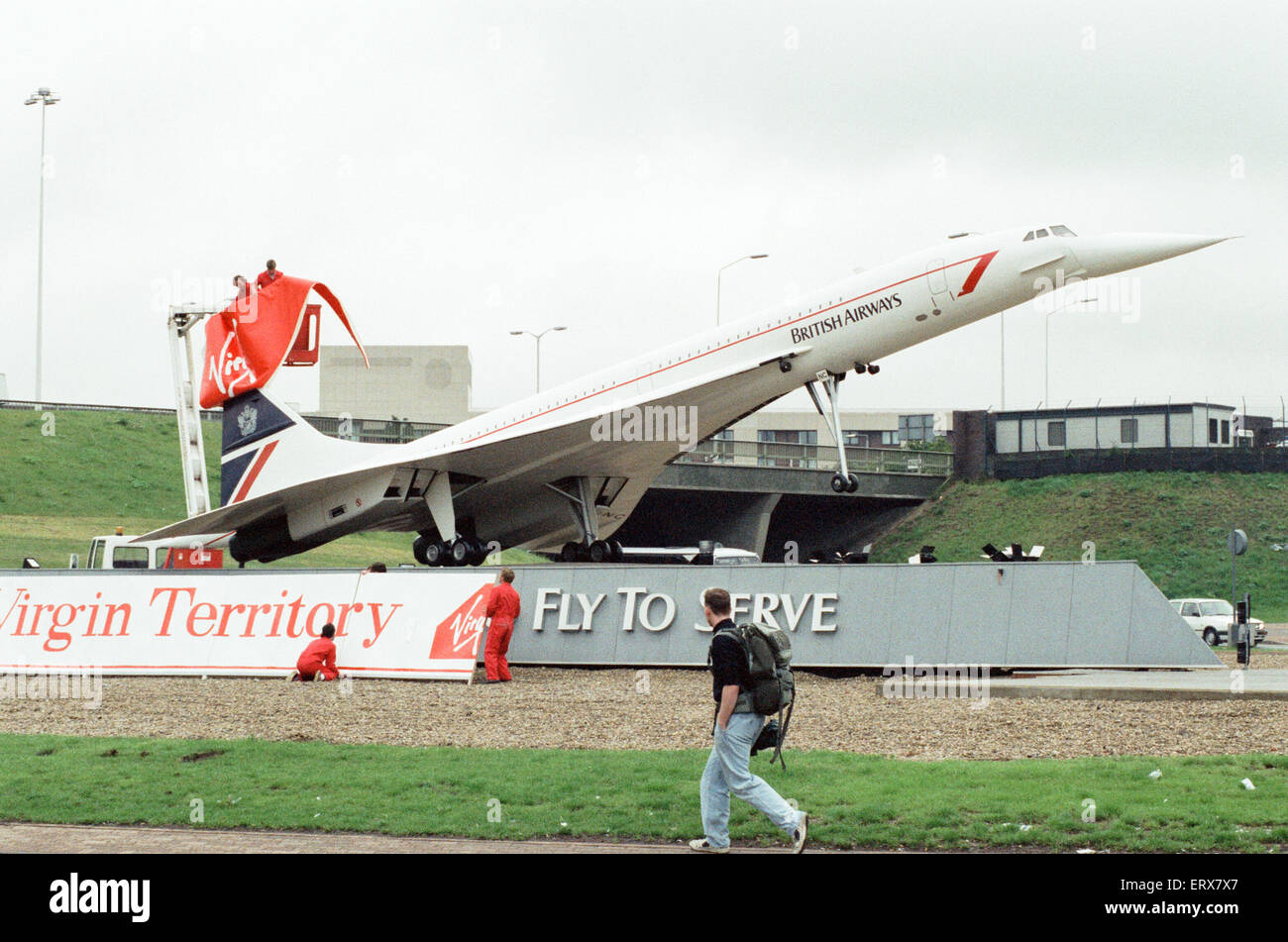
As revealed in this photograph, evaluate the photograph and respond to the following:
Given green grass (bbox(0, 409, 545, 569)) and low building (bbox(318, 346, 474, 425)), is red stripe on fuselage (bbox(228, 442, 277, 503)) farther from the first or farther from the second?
low building (bbox(318, 346, 474, 425))

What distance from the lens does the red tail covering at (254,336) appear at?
25703 millimetres

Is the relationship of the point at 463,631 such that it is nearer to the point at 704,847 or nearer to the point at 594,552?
the point at 594,552

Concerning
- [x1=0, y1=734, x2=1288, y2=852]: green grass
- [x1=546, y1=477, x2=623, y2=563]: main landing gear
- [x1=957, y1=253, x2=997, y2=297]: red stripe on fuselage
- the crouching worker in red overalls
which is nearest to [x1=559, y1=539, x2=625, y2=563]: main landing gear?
[x1=546, y1=477, x2=623, y2=563]: main landing gear

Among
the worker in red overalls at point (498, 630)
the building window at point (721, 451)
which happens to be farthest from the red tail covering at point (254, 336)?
the building window at point (721, 451)

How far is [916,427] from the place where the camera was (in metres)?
87.8

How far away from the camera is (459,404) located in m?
88.6

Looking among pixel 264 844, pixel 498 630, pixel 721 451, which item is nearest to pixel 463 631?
pixel 498 630

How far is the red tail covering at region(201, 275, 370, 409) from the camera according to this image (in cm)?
2570

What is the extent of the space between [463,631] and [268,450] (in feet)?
33.7

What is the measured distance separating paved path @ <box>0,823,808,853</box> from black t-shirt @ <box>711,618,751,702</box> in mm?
1153

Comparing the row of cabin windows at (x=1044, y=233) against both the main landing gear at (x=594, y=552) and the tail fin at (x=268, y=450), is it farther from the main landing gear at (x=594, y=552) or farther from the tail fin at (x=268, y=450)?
the tail fin at (x=268, y=450)

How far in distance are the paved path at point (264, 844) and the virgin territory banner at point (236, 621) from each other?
8706 millimetres

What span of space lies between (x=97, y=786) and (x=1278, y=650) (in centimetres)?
2339
